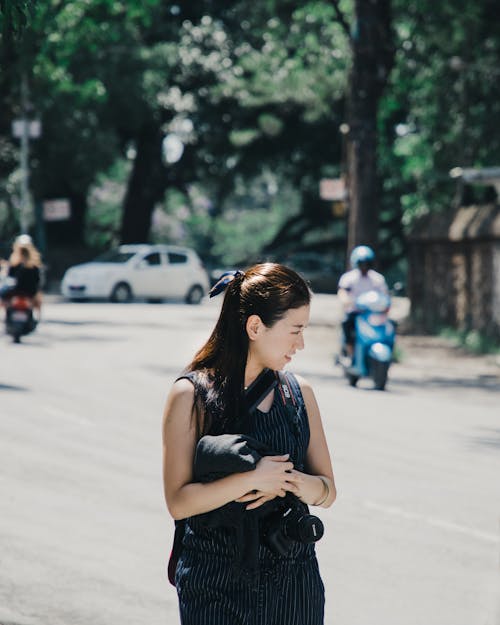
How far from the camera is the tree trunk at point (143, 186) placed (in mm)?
48281

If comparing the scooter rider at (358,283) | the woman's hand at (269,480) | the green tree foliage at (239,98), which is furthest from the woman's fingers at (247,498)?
the green tree foliage at (239,98)

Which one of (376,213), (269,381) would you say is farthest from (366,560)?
(376,213)

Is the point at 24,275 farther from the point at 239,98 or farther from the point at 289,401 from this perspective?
the point at 239,98

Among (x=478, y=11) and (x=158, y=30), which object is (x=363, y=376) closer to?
(x=478, y=11)

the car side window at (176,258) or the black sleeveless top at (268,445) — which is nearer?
the black sleeveless top at (268,445)

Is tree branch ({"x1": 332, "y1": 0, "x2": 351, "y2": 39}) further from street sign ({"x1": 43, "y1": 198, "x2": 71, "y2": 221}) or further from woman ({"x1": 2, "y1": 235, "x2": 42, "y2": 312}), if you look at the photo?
street sign ({"x1": 43, "y1": 198, "x2": 71, "y2": 221})

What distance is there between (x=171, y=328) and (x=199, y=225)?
71047 mm

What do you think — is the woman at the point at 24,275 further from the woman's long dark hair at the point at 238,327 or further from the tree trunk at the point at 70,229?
the tree trunk at the point at 70,229

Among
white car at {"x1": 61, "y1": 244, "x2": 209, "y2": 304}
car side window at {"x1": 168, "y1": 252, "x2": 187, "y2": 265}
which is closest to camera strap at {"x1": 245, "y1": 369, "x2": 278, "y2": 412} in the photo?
white car at {"x1": 61, "y1": 244, "x2": 209, "y2": 304}

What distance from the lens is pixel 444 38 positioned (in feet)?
91.0

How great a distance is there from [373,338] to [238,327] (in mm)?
12014

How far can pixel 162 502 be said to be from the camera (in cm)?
812

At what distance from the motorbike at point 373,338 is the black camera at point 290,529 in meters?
11.9

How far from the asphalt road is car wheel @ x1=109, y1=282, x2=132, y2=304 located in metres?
18.9
